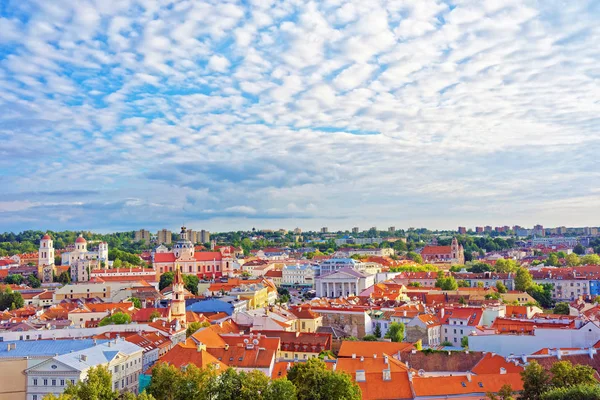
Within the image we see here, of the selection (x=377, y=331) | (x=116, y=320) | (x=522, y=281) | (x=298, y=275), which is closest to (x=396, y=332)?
(x=377, y=331)

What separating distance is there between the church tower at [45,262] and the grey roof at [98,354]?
307ft

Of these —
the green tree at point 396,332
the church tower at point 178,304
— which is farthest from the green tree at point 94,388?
the green tree at point 396,332

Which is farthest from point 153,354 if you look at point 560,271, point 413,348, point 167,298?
point 560,271

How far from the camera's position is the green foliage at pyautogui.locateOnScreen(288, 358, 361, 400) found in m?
33.8

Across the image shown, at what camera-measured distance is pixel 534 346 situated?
50.8m

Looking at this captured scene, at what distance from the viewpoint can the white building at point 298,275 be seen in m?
137

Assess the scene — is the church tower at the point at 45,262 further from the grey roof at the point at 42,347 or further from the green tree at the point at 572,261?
the green tree at the point at 572,261

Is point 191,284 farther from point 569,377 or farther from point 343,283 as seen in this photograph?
point 569,377

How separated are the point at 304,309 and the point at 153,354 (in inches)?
970

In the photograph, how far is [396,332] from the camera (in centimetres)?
6347

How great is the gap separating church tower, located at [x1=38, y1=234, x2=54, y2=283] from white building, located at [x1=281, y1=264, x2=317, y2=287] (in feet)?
167

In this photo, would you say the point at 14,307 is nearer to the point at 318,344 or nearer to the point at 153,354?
the point at 153,354

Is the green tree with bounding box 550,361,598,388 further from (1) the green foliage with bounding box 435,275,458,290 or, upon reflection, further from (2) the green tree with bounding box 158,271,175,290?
(2) the green tree with bounding box 158,271,175,290

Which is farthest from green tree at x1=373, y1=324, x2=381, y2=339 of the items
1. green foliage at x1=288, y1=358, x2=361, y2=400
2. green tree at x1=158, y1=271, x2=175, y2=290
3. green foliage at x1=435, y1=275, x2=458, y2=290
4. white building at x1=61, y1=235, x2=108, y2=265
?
Answer: white building at x1=61, y1=235, x2=108, y2=265
